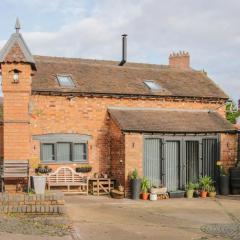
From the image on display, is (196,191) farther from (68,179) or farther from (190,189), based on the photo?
(68,179)

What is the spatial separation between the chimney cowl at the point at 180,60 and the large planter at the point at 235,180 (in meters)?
12.3

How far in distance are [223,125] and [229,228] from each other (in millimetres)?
9738

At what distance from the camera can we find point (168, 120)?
813 inches

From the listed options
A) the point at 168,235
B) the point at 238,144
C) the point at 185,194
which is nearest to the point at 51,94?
the point at 185,194

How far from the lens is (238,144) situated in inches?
838

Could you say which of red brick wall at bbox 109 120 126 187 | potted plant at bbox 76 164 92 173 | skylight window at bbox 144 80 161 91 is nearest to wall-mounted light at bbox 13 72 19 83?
red brick wall at bbox 109 120 126 187

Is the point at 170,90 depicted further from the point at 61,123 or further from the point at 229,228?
the point at 229,228

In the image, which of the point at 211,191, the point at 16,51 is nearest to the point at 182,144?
the point at 211,191

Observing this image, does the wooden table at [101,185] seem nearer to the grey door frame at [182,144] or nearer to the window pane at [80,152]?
the window pane at [80,152]

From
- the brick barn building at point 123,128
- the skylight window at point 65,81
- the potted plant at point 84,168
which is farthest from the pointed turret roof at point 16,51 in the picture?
the potted plant at point 84,168

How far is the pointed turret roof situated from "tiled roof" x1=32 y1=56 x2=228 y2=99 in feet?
12.8

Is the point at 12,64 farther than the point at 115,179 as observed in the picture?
No

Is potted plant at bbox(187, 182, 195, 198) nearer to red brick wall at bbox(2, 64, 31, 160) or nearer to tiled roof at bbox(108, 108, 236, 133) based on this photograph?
tiled roof at bbox(108, 108, 236, 133)

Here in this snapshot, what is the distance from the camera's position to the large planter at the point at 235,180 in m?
20.2
